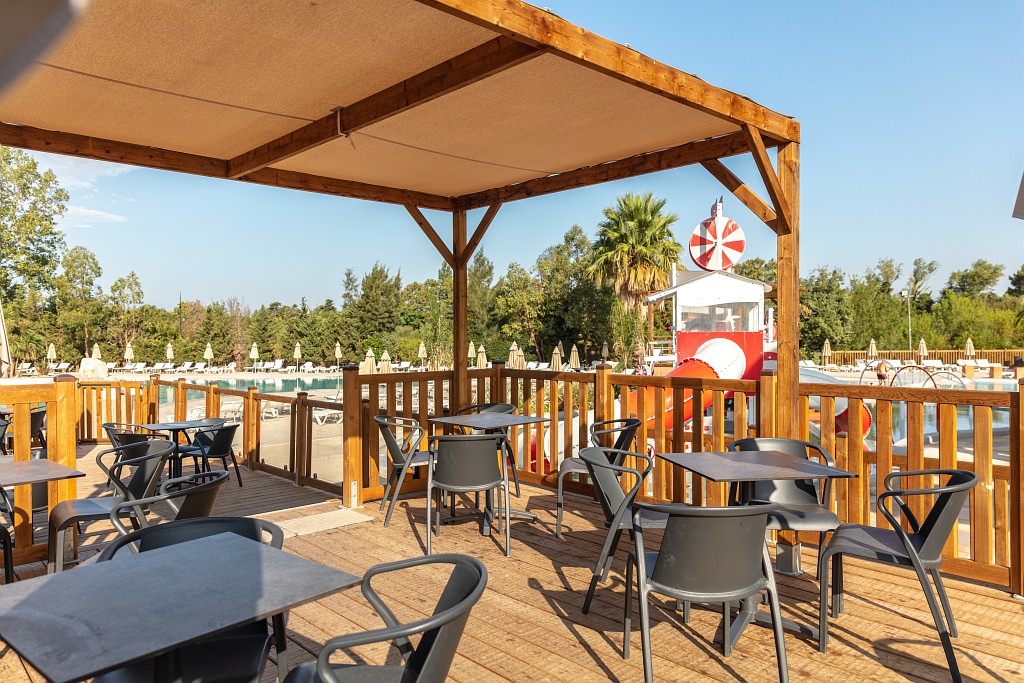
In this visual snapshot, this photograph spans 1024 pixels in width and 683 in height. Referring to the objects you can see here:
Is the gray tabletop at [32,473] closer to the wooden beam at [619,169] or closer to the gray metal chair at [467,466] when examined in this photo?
the gray metal chair at [467,466]

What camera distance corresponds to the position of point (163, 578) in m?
1.66

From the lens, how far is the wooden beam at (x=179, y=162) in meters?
4.62

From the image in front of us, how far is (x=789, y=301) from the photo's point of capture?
4414mm

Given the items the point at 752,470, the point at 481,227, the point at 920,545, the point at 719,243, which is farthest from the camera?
the point at 719,243

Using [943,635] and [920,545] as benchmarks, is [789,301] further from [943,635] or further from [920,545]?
[943,635]

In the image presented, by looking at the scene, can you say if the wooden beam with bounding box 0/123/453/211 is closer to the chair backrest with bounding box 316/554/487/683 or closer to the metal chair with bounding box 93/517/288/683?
the metal chair with bounding box 93/517/288/683

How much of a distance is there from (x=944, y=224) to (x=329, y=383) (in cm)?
4494

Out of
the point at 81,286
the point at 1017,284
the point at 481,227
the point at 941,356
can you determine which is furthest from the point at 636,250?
the point at 1017,284

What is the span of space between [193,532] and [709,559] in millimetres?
1748

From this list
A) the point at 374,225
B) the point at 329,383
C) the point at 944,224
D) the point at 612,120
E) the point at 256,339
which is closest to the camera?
the point at 612,120

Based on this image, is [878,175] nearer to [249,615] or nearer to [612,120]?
[612,120]

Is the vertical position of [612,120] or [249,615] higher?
[612,120]

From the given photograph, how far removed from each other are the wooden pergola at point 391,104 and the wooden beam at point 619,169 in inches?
0.7

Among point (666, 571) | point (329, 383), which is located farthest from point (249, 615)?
point (329, 383)
